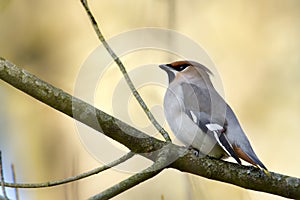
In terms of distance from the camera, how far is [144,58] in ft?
11.5

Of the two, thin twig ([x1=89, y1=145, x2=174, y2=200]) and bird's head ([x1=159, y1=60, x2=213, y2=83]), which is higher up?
bird's head ([x1=159, y1=60, x2=213, y2=83])

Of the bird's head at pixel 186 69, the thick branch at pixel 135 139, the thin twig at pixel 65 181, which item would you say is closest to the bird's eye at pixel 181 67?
the bird's head at pixel 186 69

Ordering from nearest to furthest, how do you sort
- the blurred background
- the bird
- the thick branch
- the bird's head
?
the thick branch, the bird, the bird's head, the blurred background

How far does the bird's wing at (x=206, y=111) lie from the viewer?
2.03m

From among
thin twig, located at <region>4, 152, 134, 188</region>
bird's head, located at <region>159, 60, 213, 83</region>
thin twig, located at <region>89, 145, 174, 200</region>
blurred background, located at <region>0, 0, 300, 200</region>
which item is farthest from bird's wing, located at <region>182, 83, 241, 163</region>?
blurred background, located at <region>0, 0, 300, 200</region>

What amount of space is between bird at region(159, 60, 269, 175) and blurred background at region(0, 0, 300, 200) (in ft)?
3.89

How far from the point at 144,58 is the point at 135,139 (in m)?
1.92

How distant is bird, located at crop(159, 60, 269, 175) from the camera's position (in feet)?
6.61

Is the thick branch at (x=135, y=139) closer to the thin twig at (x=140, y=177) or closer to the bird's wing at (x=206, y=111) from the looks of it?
the thin twig at (x=140, y=177)

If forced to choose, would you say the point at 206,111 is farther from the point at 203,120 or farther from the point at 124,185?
the point at 124,185

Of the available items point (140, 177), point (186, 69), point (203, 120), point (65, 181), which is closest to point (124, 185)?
point (140, 177)

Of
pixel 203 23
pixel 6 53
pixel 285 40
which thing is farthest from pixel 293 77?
pixel 6 53

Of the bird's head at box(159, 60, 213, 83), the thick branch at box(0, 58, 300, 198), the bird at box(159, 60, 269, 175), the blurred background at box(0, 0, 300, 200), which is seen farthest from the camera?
the blurred background at box(0, 0, 300, 200)

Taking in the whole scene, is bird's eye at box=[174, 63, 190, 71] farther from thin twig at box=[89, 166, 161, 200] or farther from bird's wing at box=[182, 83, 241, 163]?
thin twig at box=[89, 166, 161, 200]
